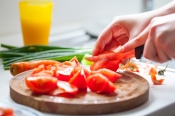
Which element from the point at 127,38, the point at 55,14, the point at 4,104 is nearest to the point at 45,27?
the point at 55,14

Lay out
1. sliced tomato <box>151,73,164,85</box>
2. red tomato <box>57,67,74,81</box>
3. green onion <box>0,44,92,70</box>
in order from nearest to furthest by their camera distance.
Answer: red tomato <box>57,67,74,81</box> < sliced tomato <box>151,73,164,85</box> < green onion <box>0,44,92,70</box>

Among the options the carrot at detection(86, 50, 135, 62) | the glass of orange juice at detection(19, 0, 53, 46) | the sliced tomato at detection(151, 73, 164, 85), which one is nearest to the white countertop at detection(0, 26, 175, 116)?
the sliced tomato at detection(151, 73, 164, 85)

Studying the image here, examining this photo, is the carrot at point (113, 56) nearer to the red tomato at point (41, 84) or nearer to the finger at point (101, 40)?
the finger at point (101, 40)

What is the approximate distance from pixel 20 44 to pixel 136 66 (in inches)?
29.2

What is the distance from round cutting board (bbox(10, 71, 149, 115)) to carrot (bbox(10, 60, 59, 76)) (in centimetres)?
21

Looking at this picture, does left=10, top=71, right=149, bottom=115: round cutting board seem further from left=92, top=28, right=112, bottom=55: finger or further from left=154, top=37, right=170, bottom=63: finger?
left=92, top=28, right=112, bottom=55: finger

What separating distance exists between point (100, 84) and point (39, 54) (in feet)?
1.83

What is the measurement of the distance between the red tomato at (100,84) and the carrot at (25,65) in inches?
13.5

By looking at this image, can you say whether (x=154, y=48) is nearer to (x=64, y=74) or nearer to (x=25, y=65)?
(x=64, y=74)

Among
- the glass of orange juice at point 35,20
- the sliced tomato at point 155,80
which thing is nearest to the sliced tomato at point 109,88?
the sliced tomato at point 155,80

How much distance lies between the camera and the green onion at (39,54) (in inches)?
69.2

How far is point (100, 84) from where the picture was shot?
1.29 meters

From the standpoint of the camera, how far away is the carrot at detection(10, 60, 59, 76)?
159 centimetres

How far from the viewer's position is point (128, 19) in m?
1.56
